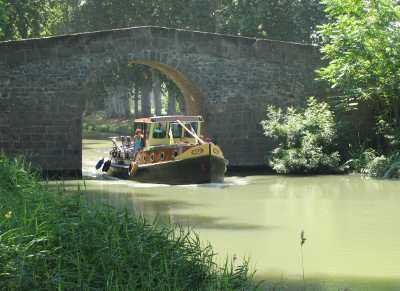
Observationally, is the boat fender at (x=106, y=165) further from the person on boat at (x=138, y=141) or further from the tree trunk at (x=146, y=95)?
the tree trunk at (x=146, y=95)

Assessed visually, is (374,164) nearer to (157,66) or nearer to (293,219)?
(157,66)

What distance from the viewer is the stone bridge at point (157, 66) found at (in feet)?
60.6

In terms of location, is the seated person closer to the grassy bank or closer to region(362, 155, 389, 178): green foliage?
region(362, 155, 389, 178): green foliage

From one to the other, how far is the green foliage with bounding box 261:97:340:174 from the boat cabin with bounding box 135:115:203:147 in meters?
2.55

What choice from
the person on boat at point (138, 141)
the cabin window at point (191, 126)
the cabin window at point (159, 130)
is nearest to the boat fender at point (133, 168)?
the person on boat at point (138, 141)

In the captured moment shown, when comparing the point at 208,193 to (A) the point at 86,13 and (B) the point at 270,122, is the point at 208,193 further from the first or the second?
(A) the point at 86,13

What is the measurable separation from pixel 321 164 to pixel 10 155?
7139 mm

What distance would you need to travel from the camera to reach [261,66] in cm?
2028

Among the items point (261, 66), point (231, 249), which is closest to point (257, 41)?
point (261, 66)

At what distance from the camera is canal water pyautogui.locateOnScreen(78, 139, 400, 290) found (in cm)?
751

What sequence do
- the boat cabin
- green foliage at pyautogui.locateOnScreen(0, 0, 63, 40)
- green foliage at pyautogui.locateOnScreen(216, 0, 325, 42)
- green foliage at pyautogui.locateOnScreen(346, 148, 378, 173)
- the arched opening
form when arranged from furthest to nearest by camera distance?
green foliage at pyautogui.locateOnScreen(216, 0, 325, 42), green foliage at pyautogui.locateOnScreen(0, 0, 63, 40), the arched opening, green foliage at pyautogui.locateOnScreen(346, 148, 378, 173), the boat cabin

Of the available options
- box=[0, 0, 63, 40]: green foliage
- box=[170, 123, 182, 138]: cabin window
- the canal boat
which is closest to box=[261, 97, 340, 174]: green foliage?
the canal boat

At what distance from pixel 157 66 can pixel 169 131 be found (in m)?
2.99

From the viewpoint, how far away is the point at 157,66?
20.0 meters
